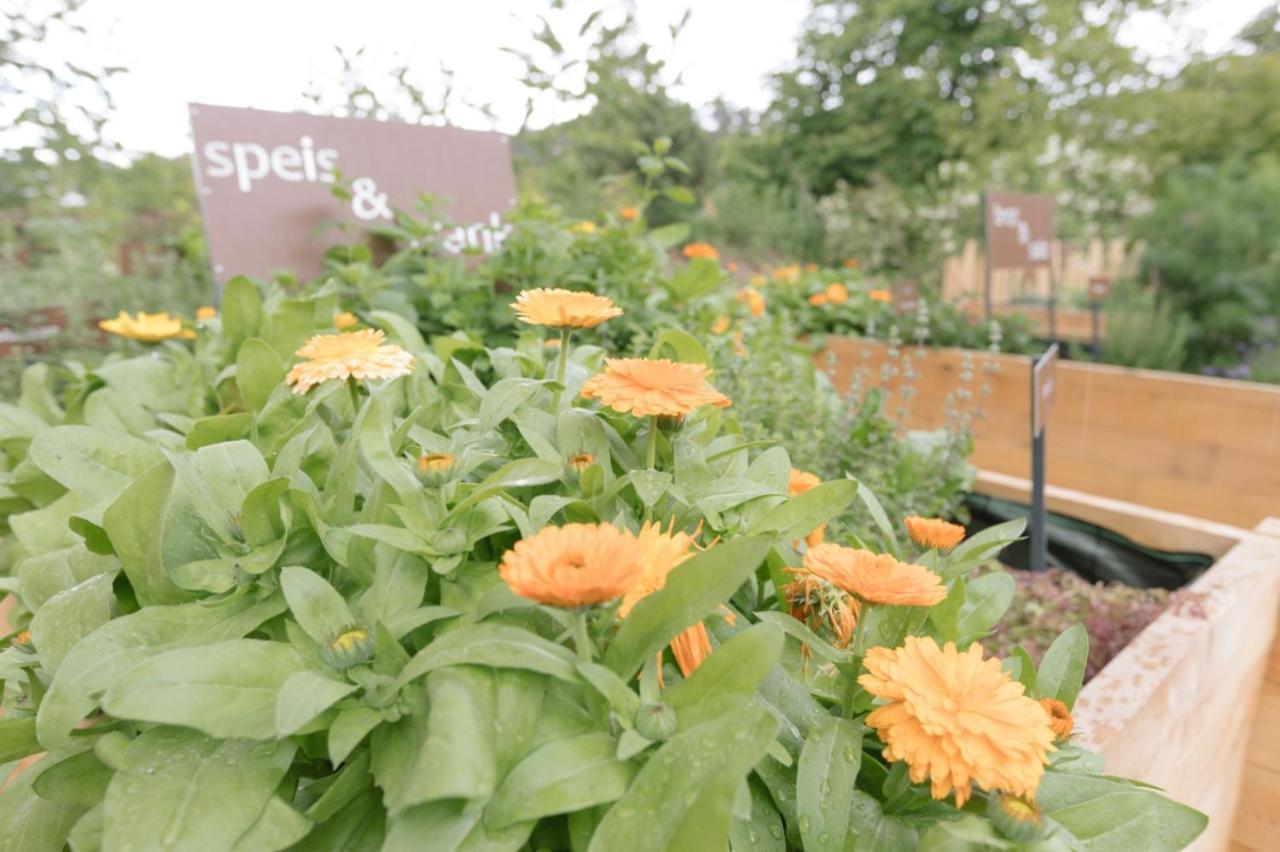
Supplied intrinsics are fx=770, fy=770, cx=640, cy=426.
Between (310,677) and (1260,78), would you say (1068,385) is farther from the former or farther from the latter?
(1260,78)

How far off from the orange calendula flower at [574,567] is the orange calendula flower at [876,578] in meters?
0.16

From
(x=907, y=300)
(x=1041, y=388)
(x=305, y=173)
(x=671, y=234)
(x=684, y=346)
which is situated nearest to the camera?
(x=684, y=346)

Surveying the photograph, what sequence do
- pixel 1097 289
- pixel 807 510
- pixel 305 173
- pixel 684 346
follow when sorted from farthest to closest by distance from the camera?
pixel 1097 289 → pixel 305 173 → pixel 684 346 → pixel 807 510

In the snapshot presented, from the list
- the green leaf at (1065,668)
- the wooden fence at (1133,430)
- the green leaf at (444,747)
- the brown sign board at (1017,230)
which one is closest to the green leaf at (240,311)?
the green leaf at (444,747)

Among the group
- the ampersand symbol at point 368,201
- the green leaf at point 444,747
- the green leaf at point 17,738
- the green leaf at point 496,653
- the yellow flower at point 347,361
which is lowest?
the green leaf at point 17,738

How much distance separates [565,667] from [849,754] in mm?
192

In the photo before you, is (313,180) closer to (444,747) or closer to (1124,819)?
(444,747)

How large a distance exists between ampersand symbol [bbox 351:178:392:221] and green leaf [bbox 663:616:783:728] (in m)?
1.37

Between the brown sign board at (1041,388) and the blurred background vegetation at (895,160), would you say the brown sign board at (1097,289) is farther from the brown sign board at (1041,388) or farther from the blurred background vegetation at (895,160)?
the brown sign board at (1041,388)

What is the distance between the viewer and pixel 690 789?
1.29 ft

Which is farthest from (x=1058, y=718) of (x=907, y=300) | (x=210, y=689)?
(x=907, y=300)

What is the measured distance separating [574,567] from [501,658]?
2.8 inches

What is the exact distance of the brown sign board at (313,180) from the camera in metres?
1.41

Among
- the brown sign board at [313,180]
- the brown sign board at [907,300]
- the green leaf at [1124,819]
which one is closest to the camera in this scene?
the green leaf at [1124,819]
